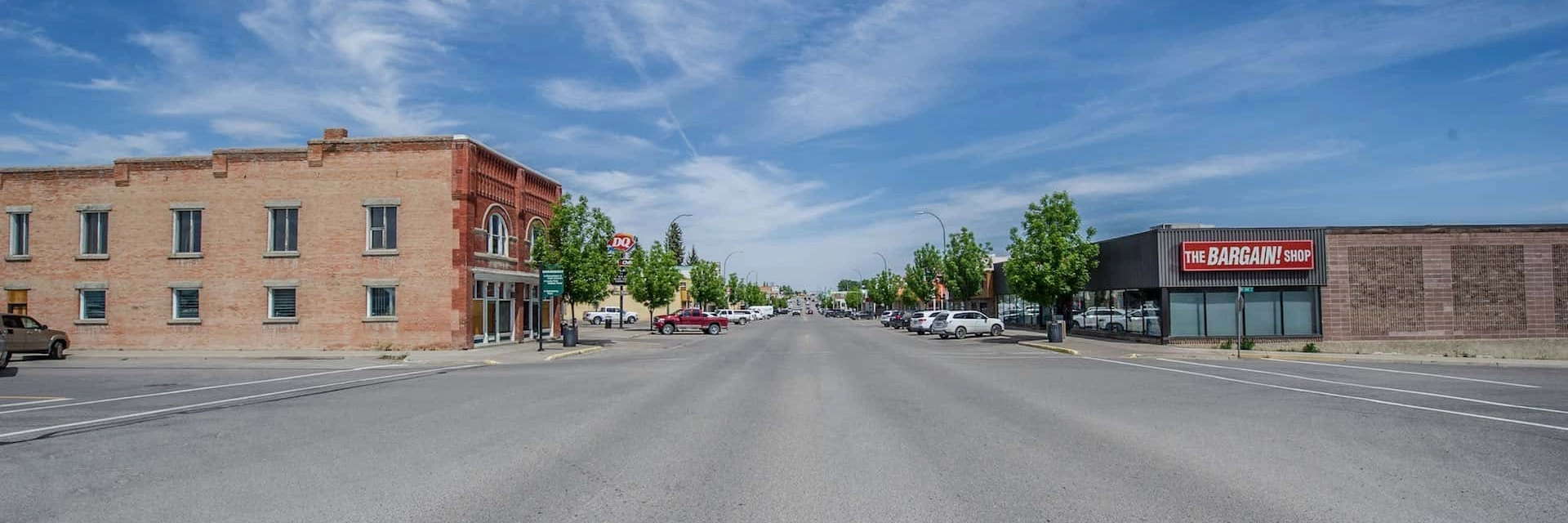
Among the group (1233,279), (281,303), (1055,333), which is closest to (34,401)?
(281,303)

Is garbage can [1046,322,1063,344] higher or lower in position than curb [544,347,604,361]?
higher

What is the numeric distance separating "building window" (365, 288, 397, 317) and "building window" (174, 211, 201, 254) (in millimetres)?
6677

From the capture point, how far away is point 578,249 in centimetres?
3716

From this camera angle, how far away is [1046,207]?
3944 centimetres

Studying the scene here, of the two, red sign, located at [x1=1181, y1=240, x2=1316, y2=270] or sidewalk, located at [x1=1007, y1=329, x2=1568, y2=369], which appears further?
red sign, located at [x1=1181, y1=240, x2=1316, y2=270]

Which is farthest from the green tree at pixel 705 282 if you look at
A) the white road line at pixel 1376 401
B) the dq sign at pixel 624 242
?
the white road line at pixel 1376 401

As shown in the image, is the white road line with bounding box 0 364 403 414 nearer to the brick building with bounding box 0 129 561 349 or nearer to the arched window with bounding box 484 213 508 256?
the brick building with bounding box 0 129 561 349

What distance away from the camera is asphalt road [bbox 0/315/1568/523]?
698 centimetres

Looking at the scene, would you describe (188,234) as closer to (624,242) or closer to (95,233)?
(95,233)

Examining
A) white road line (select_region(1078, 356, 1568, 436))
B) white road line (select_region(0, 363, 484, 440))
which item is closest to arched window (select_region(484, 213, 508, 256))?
white road line (select_region(0, 363, 484, 440))

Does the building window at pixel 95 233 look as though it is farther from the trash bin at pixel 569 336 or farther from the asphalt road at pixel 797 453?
the asphalt road at pixel 797 453

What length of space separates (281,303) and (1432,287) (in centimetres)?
4308

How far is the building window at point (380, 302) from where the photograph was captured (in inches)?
1235

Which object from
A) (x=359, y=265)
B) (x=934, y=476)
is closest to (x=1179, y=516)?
(x=934, y=476)
